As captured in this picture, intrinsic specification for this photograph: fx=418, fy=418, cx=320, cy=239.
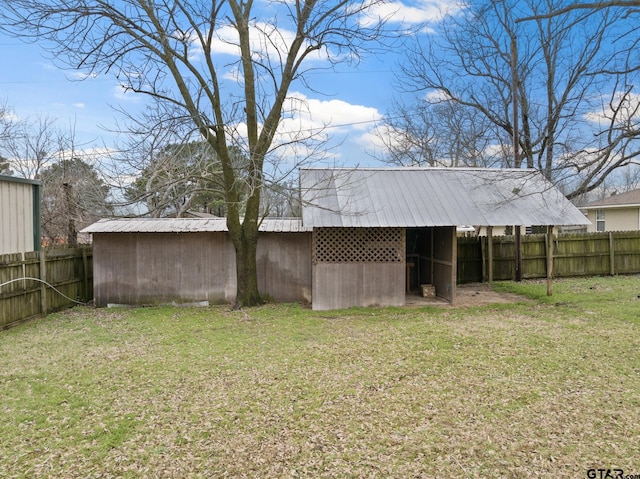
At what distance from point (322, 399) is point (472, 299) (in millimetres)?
6764

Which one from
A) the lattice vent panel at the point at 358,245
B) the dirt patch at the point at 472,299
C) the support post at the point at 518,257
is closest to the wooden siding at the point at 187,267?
the lattice vent panel at the point at 358,245

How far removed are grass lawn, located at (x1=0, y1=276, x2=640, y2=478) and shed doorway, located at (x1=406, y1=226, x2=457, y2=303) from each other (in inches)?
84.9

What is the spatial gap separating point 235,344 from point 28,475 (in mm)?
3390

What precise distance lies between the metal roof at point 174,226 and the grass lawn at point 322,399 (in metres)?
2.42

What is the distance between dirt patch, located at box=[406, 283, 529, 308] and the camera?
30.9 ft

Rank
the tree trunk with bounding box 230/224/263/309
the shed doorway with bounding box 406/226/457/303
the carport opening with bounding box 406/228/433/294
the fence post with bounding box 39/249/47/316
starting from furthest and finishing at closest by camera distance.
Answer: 1. the carport opening with bounding box 406/228/433/294
2. the shed doorway with bounding box 406/226/457/303
3. the tree trunk with bounding box 230/224/263/309
4. the fence post with bounding box 39/249/47/316

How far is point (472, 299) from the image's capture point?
9.91 meters

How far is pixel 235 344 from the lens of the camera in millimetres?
6227

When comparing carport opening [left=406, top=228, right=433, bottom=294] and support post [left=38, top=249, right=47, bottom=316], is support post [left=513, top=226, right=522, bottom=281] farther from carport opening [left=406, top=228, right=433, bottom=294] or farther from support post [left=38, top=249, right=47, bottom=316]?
support post [left=38, top=249, right=47, bottom=316]

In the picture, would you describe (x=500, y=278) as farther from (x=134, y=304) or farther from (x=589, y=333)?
(x=134, y=304)

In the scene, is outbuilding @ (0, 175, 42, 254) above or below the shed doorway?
above

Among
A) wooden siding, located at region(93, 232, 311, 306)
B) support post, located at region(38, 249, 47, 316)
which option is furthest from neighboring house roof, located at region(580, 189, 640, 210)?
support post, located at region(38, 249, 47, 316)

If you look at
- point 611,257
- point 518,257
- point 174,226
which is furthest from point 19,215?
point 611,257

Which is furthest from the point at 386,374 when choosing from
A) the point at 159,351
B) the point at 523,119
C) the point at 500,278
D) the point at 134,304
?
the point at 523,119
